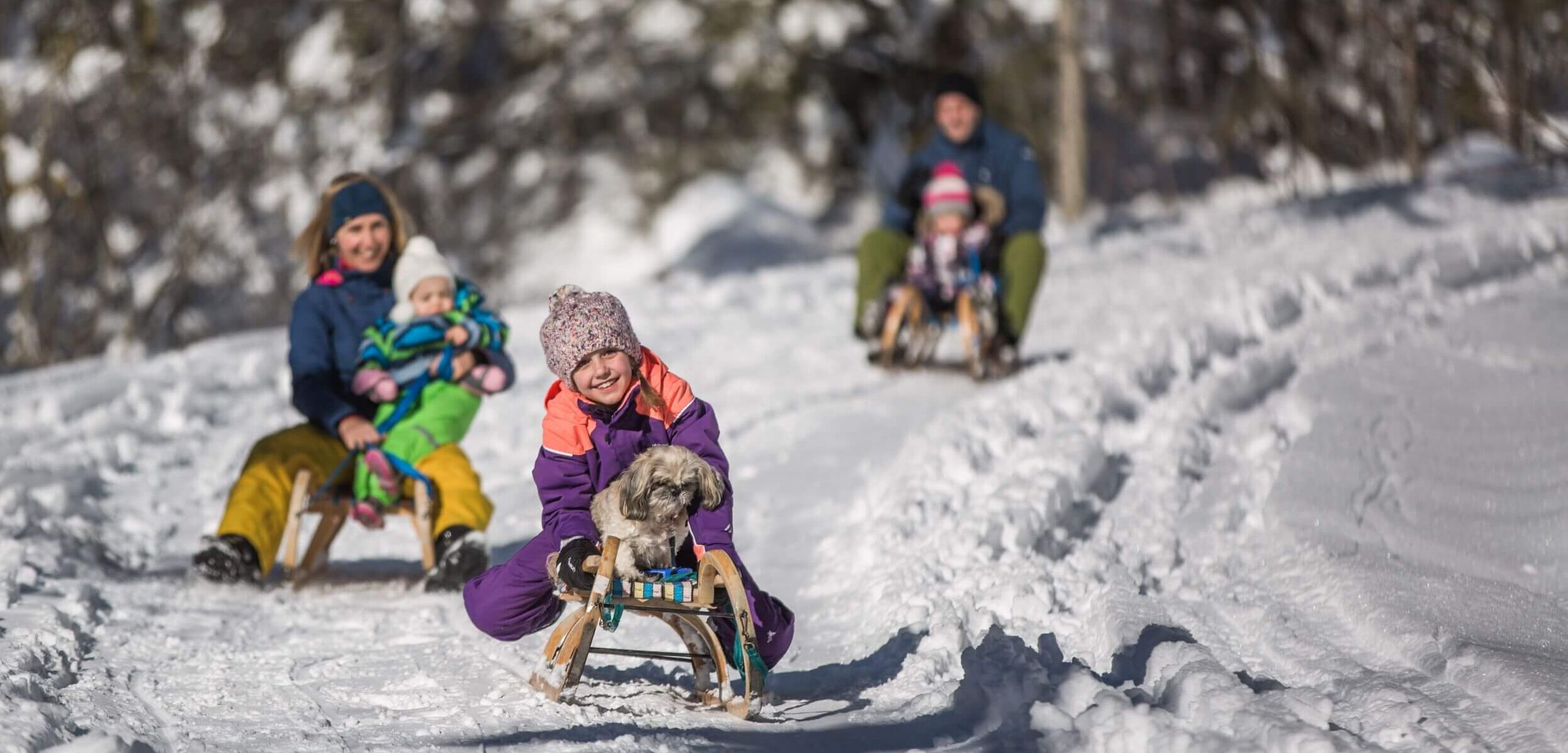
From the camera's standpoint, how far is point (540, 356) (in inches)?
354

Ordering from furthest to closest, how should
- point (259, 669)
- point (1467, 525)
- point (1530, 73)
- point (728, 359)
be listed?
point (1530, 73), point (728, 359), point (1467, 525), point (259, 669)

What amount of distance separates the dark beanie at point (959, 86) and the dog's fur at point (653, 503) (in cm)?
467

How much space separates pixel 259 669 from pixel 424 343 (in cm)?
139

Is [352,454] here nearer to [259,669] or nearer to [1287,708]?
[259,669]

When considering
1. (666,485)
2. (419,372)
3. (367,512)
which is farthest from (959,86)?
(666,485)

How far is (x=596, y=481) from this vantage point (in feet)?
12.0

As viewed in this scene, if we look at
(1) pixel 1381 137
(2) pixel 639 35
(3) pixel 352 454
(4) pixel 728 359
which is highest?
(2) pixel 639 35

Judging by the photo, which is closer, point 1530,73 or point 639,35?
point 1530,73

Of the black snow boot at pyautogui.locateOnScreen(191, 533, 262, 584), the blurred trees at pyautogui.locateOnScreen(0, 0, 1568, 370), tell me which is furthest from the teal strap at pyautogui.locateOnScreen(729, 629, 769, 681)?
the blurred trees at pyautogui.locateOnScreen(0, 0, 1568, 370)

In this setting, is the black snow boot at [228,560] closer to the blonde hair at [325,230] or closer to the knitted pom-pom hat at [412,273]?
the knitted pom-pom hat at [412,273]

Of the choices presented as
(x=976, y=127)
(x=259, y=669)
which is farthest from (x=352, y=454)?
(x=976, y=127)

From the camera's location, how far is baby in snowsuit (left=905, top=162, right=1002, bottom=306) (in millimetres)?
7551

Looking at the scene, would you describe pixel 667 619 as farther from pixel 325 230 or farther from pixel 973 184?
pixel 973 184

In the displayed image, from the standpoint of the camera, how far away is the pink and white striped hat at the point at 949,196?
7.54 m
